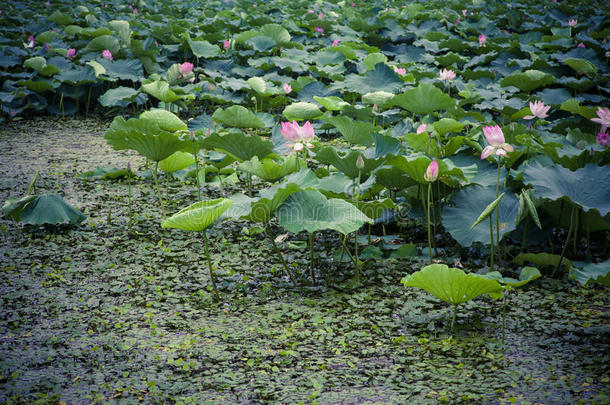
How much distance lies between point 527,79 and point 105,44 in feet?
11.8

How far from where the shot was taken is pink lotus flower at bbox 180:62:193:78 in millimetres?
3799

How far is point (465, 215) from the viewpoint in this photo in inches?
88.0

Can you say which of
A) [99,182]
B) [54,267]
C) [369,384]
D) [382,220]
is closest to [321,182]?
[382,220]

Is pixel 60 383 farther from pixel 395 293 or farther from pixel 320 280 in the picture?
pixel 395 293

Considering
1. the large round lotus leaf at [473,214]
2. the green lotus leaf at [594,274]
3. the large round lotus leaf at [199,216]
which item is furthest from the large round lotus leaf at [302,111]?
the green lotus leaf at [594,274]

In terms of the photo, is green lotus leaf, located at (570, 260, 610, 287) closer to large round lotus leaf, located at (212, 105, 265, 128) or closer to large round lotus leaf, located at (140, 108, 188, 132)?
large round lotus leaf, located at (212, 105, 265, 128)

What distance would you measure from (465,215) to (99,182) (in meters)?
2.18

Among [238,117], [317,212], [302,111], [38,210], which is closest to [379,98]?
[302,111]

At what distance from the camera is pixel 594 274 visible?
1.69 metres

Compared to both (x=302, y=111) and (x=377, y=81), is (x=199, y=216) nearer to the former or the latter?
(x=302, y=111)

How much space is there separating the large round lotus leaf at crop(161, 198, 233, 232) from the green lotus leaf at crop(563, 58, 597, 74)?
3.32 metres

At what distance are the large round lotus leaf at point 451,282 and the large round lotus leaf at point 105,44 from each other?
4041mm

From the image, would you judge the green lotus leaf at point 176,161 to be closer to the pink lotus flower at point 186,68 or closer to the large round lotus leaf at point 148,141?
the large round lotus leaf at point 148,141

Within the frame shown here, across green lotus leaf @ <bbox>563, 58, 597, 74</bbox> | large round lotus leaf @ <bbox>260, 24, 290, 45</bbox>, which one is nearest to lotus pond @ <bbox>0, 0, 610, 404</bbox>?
green lotus leaf @ <bbox>563, 58, 597, 74</bbox>
